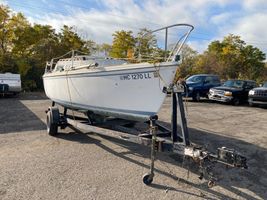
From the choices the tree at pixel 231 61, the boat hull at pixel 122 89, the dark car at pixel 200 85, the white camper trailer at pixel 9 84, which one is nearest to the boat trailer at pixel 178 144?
the boat hull at pixel 122 89

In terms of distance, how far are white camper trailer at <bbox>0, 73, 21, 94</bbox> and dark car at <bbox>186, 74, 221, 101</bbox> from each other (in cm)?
1065

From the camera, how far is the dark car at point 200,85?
1683 cm

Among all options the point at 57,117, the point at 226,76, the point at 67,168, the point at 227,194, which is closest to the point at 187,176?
the point at 227,194

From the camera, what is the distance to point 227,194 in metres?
3.83

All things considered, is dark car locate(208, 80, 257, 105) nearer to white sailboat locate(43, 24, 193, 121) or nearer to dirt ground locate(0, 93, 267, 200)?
dirt ground locate(0, 93, 267, 200)

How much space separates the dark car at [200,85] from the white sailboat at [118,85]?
35.3 ft

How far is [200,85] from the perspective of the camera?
56.0 ft

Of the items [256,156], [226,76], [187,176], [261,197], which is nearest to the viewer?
[261,197]

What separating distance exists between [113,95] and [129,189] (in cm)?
220

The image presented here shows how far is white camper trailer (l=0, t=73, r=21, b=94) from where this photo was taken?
50.6ft

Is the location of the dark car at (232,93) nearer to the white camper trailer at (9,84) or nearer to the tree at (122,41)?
the white camper trailer at (9,84)

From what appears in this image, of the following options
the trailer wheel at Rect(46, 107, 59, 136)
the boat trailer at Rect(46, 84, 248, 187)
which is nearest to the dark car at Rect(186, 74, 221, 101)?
the trailer wheel at Rect(46, 107, 59, 136)

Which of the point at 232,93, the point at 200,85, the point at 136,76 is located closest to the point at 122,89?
the point at 136,76

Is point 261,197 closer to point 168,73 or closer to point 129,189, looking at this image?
point 129,189
